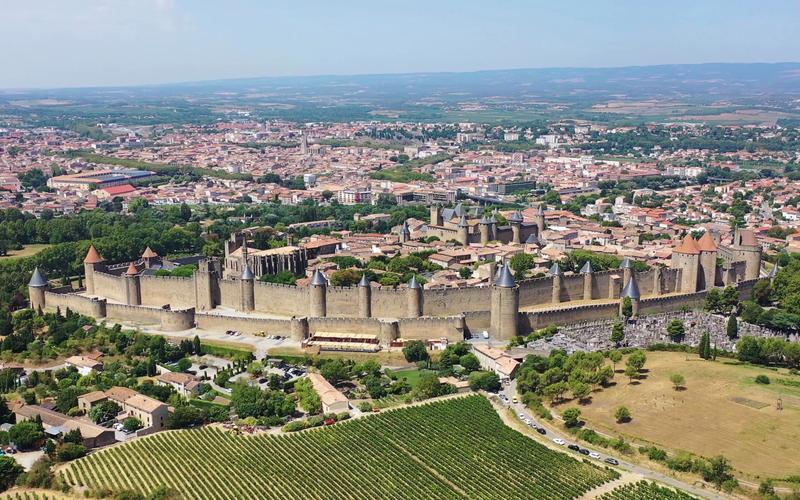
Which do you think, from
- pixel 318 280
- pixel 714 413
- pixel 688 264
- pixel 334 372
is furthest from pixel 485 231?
pixel 714 413

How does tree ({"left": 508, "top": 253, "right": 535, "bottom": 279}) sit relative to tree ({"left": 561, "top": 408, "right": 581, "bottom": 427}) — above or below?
above

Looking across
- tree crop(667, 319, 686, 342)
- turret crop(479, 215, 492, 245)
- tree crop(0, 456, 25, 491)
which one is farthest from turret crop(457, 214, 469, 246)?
tree crop(0, 456, 25, 491)

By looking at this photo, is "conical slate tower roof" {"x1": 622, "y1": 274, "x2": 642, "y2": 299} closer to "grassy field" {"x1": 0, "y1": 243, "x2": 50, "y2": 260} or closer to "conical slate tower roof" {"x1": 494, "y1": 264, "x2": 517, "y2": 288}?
"conical slate tower roof" {"x1": 494, "y1": 264, "x2": 517, "y2": 288}

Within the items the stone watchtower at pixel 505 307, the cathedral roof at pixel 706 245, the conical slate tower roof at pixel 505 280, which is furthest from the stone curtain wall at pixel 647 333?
the cathedral roof at pixel 706 245

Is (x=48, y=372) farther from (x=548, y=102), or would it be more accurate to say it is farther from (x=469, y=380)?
(x=548, y=102)

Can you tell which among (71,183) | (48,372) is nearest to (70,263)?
(48,372)

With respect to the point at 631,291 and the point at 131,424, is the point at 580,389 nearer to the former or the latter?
the point at 631,291

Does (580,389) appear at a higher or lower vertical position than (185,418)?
higher
